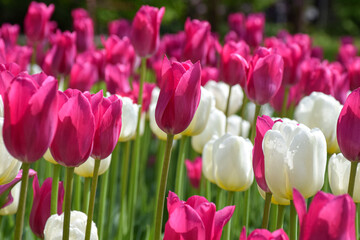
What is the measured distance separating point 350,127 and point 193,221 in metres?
0.50

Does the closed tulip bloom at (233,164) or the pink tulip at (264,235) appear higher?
the pink tulip at (264,235)

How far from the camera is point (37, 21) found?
11.2ft

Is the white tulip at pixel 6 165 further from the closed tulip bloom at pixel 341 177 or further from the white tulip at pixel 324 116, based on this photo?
the white tulip at pixel 324 116

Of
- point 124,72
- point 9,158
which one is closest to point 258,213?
point 124,72

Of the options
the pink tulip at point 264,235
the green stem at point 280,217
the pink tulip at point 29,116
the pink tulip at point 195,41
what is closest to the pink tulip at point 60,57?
the pink tulip at point 195,41

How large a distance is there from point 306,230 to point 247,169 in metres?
0.91

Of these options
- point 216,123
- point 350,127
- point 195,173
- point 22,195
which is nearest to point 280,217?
point 350,127

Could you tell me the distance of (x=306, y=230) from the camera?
854mm

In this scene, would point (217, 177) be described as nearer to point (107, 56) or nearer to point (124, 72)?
point (124, 72)

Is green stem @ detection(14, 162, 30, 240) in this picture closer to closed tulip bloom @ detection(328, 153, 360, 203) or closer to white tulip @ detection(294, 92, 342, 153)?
closed tulip bloom @ detection(328, 153, 360, 203)

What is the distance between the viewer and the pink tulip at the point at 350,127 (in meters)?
1.25

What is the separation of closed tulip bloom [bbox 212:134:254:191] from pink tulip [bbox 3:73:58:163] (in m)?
0.84

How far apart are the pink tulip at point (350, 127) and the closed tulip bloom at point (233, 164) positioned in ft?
1.65

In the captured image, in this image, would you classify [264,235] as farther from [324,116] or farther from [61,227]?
[324,116]
